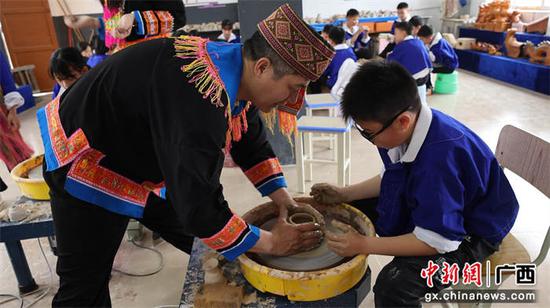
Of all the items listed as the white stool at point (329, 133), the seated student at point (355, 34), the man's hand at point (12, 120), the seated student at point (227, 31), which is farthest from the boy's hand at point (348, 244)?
the seated student at point (227, 31)

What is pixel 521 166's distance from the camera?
5.07ft

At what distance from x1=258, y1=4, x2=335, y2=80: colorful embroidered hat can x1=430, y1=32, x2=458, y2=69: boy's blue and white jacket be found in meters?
4.95

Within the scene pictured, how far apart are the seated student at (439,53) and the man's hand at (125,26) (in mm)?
4215

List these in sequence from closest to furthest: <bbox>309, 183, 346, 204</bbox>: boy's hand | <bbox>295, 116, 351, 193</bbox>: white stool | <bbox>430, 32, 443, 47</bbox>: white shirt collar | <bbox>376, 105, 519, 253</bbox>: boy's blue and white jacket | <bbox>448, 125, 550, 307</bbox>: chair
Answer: <bbox>376, 105, 519, 253</bbox>: boy's blue and white jacket
<bbox>448, 125, 550, 307</bbox>: chair
<bbox>309, 183, 346, 204</bbox>: boy's hand
<bbox>295, 116, 351, 193</bbox>: white stool
<bbox>430, 32, 443, 47</bbox>: white shirt collar

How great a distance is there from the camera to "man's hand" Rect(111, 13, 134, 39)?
217cm

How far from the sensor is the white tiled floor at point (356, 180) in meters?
2.00

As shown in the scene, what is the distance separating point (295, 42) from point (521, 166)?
3.79 ft

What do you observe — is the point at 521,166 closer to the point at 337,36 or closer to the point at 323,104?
the point at 323,104

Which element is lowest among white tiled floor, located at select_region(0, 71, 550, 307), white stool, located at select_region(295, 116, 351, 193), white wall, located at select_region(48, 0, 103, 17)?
white tiled floor, located at select_region(0, 71, 550, 307)

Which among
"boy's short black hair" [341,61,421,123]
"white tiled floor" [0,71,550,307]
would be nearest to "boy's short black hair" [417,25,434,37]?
"white tiled floor" [0,71,550,307]

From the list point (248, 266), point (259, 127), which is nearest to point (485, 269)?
point (248, 266)

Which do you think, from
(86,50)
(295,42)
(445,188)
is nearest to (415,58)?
(445,188)

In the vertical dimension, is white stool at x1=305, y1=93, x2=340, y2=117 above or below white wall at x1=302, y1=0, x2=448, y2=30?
below

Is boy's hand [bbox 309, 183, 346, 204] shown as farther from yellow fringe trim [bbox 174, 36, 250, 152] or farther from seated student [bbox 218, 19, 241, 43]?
seated student [bbox 218, 19, 241, 43]
